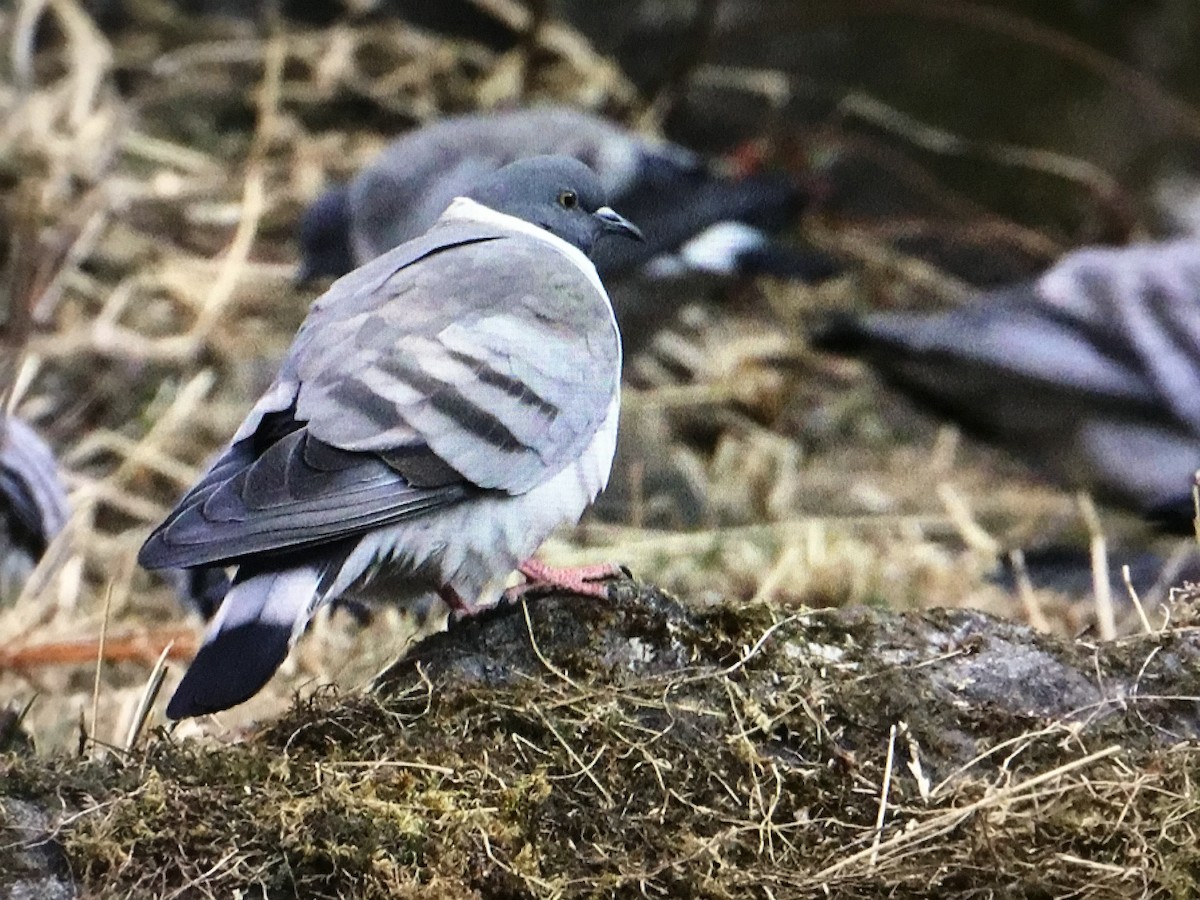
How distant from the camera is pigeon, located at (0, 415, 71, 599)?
2969mm

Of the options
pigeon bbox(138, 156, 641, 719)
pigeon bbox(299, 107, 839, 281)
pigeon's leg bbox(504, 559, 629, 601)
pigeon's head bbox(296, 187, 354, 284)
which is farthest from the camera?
pigeon's head bbox(296, 187, 354, 284)

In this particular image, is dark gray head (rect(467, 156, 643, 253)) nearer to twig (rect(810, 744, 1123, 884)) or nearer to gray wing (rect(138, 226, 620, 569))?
gray wing (rect(138, 226, 620, 569))

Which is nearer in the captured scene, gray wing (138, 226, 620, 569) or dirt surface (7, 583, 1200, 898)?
dirt surface (7, 583, 1200, 898)

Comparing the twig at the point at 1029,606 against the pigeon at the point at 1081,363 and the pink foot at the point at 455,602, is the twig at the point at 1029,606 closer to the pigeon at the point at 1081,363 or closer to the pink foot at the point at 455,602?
the pigeon at the point at 1081,363

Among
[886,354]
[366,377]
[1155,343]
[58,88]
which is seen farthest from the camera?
[58,88]

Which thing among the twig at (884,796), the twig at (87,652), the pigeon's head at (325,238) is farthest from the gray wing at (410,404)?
the pigeon's head at (325,238)

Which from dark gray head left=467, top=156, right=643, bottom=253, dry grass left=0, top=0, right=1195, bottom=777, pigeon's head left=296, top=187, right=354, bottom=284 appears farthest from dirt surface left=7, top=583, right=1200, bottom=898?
pigeon's head left=296, top=187, right=354, bottom=284

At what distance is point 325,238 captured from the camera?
4.14 meters

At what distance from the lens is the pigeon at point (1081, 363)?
4152mm

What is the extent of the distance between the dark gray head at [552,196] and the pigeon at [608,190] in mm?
1374

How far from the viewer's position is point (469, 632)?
5.67 ft

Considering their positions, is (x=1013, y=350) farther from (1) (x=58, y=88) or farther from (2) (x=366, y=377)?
(1) (x=58, y=88)

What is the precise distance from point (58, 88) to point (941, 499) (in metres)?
3.49

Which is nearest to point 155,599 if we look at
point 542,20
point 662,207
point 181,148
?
point 662,207
